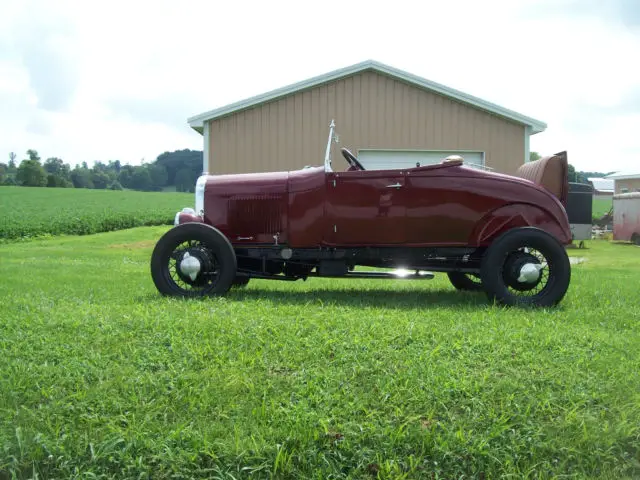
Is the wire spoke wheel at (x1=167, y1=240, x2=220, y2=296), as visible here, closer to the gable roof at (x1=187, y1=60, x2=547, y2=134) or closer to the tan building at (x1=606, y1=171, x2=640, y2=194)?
Result: the gable roof at (x1=187, y1=60, x2=547, y2=134)

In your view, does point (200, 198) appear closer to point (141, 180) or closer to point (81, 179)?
point (141, 180)

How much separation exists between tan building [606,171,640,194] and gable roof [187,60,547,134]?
67.8 feet

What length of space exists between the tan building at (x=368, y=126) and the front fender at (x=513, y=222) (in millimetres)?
7325

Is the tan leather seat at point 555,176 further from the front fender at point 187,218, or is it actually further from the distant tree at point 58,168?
the distant tree at point 58,168

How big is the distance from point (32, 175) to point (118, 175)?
2076cm

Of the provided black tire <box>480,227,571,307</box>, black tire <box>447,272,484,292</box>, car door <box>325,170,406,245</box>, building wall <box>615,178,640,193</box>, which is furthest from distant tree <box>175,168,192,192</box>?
black tire <box>480,227,571,307</box>

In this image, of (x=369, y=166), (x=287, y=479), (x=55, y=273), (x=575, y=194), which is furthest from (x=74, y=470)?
(x=575, y=194)

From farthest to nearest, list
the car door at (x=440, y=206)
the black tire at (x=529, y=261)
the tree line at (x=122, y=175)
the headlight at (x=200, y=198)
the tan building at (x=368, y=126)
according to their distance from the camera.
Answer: the tree line at (x=122, y=175) → the tan building at (x=368, y=126) → the headlight at (x=200, y=198) → the car door at (x=440, y=206) → the black tire at (x=529, y=261)

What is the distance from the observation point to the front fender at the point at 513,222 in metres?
6.20

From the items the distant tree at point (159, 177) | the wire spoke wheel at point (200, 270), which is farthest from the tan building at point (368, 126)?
the distant tree at point (159, 177)

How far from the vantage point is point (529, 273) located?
5961 millimetres

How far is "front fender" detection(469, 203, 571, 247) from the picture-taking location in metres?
6.20

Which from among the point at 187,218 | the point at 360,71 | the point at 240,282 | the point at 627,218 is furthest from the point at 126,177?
the point at 187,218

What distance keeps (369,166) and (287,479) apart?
1100 centimetres
